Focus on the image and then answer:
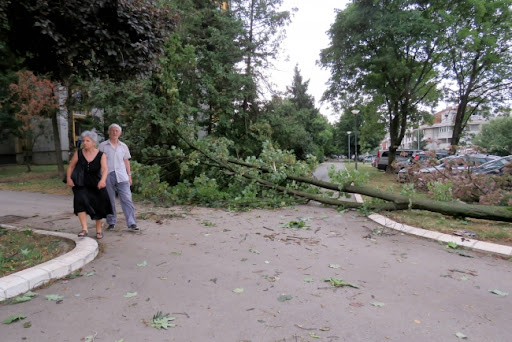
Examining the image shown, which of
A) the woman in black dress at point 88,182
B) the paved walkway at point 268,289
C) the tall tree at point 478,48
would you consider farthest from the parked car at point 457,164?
the tall tree at point 478,48

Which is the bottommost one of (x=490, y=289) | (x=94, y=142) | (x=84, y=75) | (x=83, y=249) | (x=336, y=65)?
(x=490, y=289)

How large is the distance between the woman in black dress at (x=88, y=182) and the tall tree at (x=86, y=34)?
1171 millimetres

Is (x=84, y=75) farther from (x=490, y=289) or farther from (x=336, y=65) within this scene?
(x=336, y=65)

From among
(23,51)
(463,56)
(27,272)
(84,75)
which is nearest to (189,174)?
(84,75)

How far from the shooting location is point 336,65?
2012cm

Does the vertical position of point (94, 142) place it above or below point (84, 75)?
below

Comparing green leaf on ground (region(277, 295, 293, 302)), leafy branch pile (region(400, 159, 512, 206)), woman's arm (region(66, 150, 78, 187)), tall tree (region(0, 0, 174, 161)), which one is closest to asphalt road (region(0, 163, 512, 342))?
green leaf on ground (region(277, 295, 293, 302))

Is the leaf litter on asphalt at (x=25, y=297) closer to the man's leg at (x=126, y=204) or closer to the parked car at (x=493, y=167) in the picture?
the man's leg at (x=126, y=204)

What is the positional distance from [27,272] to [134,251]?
4.37ft

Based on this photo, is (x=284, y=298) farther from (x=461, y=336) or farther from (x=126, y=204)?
(x=126, y=204)

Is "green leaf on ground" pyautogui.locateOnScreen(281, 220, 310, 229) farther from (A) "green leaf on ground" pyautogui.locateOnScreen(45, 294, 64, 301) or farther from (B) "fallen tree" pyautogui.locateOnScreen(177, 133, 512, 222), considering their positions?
(A) "green leaf on ground" pyautogui.locateOnScreen(45, 294, 64, 301)

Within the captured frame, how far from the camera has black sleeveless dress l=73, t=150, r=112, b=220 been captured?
471 centimetres

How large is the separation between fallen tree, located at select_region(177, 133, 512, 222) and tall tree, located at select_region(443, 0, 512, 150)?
1418 centimetres

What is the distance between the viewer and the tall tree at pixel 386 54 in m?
16.8
